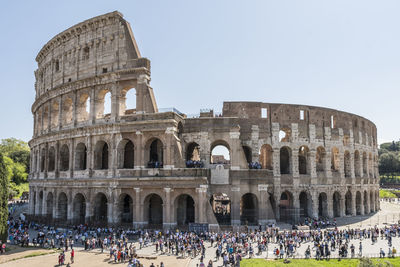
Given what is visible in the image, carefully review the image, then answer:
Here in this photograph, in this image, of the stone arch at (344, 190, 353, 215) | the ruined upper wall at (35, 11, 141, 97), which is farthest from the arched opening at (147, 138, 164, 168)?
the stone arch at (344, 190, 353, 215)

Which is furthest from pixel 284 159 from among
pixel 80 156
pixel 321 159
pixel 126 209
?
pixel 80 156

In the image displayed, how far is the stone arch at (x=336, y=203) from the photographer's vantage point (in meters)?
34.2

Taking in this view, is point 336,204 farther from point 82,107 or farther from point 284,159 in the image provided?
point 82,107

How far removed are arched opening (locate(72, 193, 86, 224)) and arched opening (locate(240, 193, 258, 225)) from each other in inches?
626

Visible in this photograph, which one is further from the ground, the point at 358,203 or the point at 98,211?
the point at 98,211

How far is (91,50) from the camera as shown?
30.0m

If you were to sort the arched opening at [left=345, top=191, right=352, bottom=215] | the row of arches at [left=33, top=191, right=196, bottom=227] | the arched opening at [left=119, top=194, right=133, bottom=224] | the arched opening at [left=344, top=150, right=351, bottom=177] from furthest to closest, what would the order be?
the arched opening at [left=344, top=150, right=351, bottom=177], the arched opening at [left=345, top=191, right=352, bottom=215], the arched opening at [left=119, top=194, right=133, bottom=224], the row of arches at [left=33, top=191, right=196, bottom=227]

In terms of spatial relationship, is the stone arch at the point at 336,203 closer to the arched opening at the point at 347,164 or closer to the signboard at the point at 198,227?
the arched opening at the point at 347,164

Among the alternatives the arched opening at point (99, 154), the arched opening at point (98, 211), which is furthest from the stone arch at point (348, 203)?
the arched opening at point (99, 154)

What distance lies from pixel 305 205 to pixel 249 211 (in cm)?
850

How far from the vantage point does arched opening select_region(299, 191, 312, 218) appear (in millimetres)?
31614

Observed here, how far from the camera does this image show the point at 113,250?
18.7 m

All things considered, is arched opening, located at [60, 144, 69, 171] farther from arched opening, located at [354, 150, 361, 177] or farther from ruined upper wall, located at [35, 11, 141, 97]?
arched opening, located at [354, 150, 361, 177]

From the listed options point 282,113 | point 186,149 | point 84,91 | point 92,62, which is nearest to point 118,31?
point 92,62
